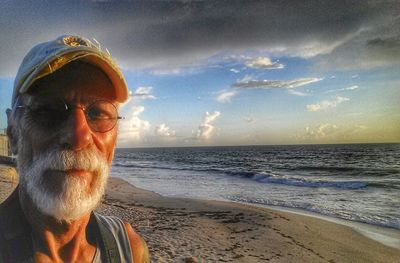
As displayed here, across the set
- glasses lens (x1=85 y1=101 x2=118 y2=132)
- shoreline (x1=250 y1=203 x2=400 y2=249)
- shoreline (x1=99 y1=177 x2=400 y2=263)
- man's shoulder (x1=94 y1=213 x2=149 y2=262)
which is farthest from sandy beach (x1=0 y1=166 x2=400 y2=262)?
glasses lens (x1=85 y1=101 x2=118 y2=132)

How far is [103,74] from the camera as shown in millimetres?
813

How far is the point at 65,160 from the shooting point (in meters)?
0.72

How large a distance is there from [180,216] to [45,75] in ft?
20.8

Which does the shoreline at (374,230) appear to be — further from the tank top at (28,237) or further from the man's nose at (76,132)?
the man's nose at (76,132)

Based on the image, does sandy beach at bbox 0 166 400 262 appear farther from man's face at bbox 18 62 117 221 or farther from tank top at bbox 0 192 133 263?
man's face at bbox 18 62 117 221

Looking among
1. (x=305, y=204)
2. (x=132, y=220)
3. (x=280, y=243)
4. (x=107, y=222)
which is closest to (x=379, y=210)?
(x=305, y=204)

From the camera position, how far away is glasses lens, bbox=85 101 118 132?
0.79 m

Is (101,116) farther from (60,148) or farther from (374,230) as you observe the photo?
(374,230)

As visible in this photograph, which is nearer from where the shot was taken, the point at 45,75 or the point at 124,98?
the point at 45,75

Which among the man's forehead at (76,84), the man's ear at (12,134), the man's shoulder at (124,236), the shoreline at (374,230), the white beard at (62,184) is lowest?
the shoreline at (374,230)

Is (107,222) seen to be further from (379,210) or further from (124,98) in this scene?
(379,210)

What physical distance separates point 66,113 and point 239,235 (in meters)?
5.34

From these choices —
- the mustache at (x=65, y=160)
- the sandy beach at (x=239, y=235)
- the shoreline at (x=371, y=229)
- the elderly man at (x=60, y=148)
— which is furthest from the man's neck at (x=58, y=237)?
the shoreline at (x=371, y=229)

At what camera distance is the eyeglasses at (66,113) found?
2.40 feet
